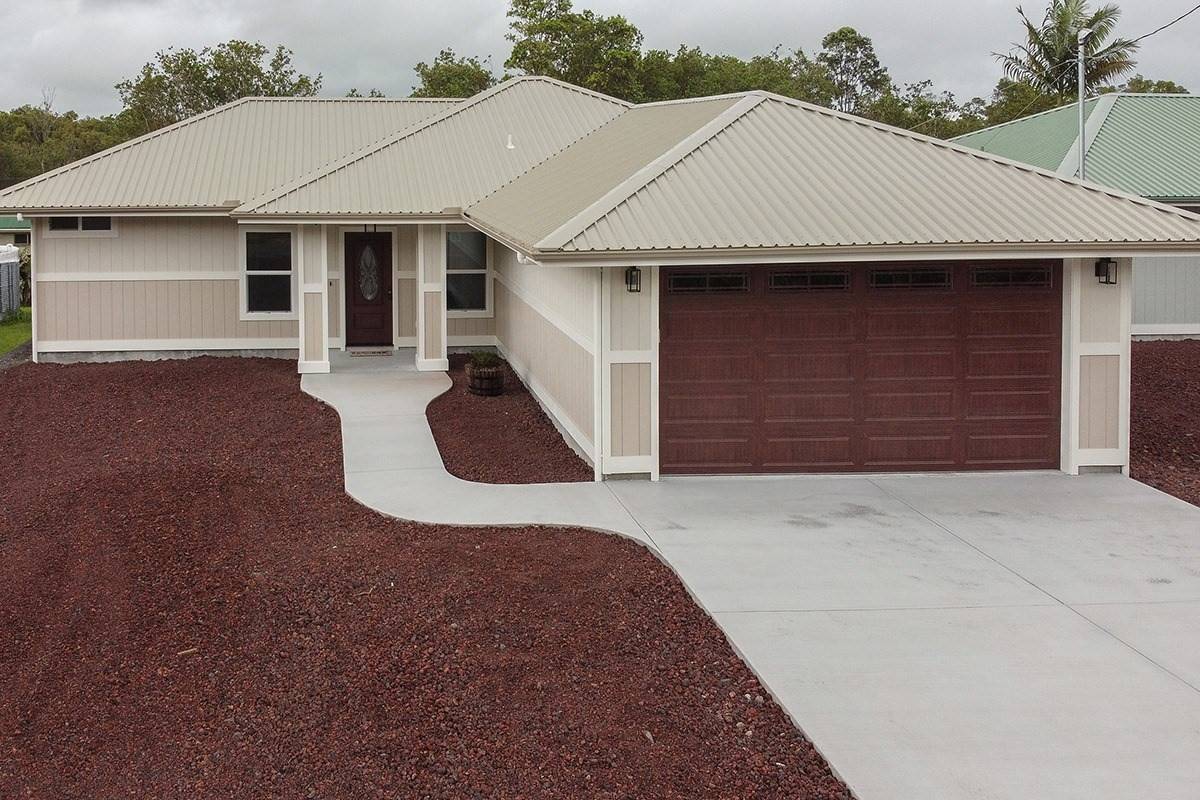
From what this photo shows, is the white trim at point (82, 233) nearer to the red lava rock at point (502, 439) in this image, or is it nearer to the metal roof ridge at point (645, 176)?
the red lava rock at point (502, 439)

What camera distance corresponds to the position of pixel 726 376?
42.7ft

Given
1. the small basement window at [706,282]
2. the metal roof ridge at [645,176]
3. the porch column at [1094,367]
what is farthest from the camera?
the porch column at [1094,367]

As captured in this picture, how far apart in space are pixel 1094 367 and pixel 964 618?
18.0ft

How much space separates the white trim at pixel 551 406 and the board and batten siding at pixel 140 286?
4.97 m

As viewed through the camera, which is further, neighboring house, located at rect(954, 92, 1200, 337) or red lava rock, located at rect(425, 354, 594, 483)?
neighboring house, located at rect(954, 92, 1200, 337)

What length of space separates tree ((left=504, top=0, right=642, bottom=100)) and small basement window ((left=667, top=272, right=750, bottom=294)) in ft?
124

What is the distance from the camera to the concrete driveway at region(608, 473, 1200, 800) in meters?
6.56

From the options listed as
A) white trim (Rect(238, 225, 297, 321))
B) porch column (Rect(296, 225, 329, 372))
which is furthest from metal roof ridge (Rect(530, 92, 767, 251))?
white trim (Rect(238, 225, 297, 321))

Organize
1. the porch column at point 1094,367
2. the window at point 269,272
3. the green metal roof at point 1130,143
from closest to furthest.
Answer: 1. the porch column at point 1094,367
2. the window at point 269,272
3. the green metal roof at point 1130,143

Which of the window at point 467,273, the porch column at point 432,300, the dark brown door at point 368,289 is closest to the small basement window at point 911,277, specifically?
the porch column at point 432,300

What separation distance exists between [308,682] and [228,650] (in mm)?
855

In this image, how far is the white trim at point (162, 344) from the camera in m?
21.4

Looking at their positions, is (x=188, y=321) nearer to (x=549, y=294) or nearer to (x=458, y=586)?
(x=549, y=294)

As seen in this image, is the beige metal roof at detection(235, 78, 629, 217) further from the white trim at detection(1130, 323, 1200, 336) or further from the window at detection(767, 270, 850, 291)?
the white trim at detection(1130, 323, 1200, 336)
